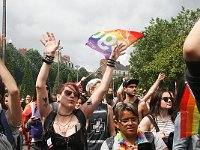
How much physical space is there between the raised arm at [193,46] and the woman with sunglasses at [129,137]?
7.43 feet

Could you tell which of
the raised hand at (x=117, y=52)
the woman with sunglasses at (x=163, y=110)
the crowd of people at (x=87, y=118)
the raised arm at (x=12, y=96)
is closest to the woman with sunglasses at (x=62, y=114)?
the crowd of people at (x=87, y=118)

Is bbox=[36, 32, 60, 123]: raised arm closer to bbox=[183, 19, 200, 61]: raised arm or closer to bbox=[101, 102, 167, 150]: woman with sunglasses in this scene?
bbox=[101, 102, 167, 150]: woman with sunglasses

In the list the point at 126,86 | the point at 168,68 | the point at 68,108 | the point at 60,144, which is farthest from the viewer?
the point at 168,68

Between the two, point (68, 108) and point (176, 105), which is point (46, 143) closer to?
point (68, 108)

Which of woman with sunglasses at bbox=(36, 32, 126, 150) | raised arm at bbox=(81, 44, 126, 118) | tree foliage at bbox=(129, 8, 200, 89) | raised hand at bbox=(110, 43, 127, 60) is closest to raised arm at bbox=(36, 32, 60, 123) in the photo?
woman with sunglasses at bbox=(36, 32, 126, 150)

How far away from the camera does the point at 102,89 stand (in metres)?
4.23

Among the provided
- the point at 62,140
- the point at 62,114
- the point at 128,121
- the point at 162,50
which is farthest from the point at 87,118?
the point at 162,50

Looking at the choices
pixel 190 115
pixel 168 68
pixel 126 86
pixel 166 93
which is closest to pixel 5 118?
pixel 190 115

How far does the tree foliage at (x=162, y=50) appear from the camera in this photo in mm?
49500

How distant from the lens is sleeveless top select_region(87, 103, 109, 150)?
16.6 ft

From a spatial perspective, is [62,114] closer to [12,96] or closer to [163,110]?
[12,96]

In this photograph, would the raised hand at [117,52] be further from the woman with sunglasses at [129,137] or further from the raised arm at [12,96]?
the raised arm at [12,96]

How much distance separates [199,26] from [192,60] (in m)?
0.11

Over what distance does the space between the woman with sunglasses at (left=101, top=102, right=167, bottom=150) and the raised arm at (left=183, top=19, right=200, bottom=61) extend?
226 centimetres
